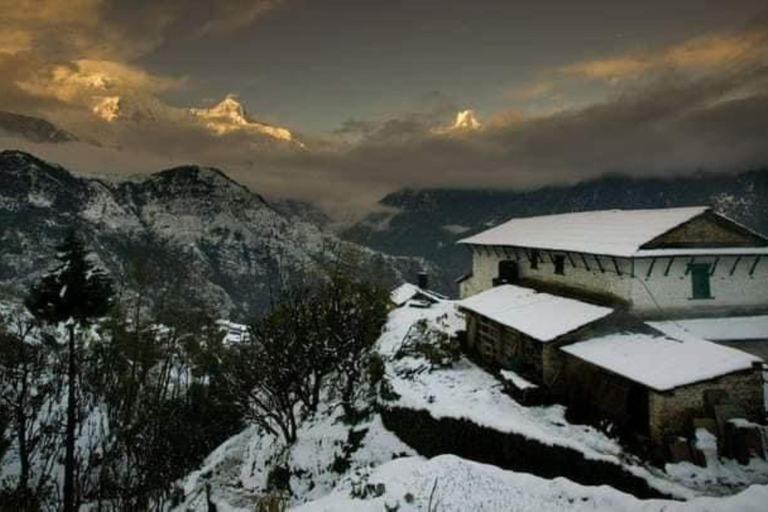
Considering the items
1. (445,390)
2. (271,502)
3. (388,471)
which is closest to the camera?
(271,502)

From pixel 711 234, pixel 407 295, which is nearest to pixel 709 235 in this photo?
pixel 711 234

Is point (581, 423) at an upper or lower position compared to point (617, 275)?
lower

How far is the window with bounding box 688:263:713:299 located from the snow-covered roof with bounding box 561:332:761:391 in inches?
→ 264

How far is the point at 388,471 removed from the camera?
13.1 meters

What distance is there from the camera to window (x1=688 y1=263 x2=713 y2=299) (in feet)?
87.0

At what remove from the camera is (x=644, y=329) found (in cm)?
2322

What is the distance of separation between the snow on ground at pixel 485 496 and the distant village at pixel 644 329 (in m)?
7.98

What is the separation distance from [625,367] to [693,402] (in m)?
2.47

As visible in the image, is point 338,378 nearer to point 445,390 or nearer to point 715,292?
point 445,390

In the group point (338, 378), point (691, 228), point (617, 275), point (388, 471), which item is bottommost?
point (338, 378)

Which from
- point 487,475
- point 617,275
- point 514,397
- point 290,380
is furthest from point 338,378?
point 487,475

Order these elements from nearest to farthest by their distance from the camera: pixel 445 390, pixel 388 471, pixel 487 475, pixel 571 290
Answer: pixel 487 475, pixel 388 471, pixel 445 390, pixel 571 290

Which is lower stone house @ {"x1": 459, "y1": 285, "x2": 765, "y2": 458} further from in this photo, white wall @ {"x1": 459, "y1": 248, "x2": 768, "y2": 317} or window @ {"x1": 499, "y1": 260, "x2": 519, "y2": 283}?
window @ {"x1": 499, "y1": 260, "x2": 519, "y2": 283}

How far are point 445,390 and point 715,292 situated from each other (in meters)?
16.0
